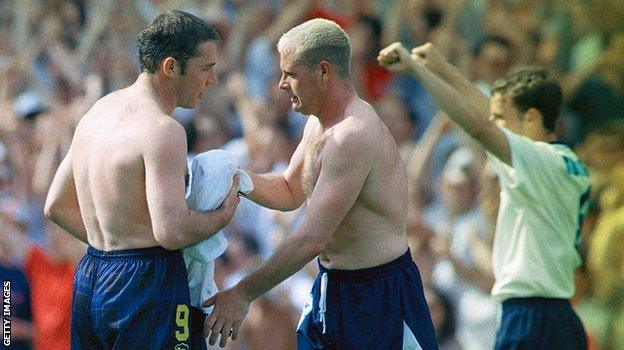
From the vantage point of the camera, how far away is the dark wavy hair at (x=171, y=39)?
688cm

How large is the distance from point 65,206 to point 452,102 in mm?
1905

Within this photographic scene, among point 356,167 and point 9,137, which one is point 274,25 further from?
point 356,167

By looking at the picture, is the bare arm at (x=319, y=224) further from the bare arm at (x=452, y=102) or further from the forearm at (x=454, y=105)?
the forearm at (x=454, y=105)

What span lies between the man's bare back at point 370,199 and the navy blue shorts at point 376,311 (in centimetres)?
6

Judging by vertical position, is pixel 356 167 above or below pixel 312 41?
below

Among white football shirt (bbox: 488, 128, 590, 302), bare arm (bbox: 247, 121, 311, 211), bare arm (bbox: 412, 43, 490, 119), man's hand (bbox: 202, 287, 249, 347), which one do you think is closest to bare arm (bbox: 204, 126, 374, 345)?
man's hand (bbox: 202, 287, 249, 347)

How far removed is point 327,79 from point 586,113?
171 inches

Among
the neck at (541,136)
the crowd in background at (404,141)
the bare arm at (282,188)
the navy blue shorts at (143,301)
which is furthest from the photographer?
the crowd in background at (404,141)

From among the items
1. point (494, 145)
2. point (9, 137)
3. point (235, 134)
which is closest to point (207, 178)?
point (494, 145)

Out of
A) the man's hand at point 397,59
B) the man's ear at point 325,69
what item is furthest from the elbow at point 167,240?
the man's hand at point 397,59

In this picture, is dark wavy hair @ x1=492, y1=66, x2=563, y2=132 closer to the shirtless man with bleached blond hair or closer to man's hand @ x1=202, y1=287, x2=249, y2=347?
the shirtless man with bleached blond hair

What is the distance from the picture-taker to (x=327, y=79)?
707cm

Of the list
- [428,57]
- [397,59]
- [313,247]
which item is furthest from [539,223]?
[313,247]

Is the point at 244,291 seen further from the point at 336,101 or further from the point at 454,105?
the point at 454,105
